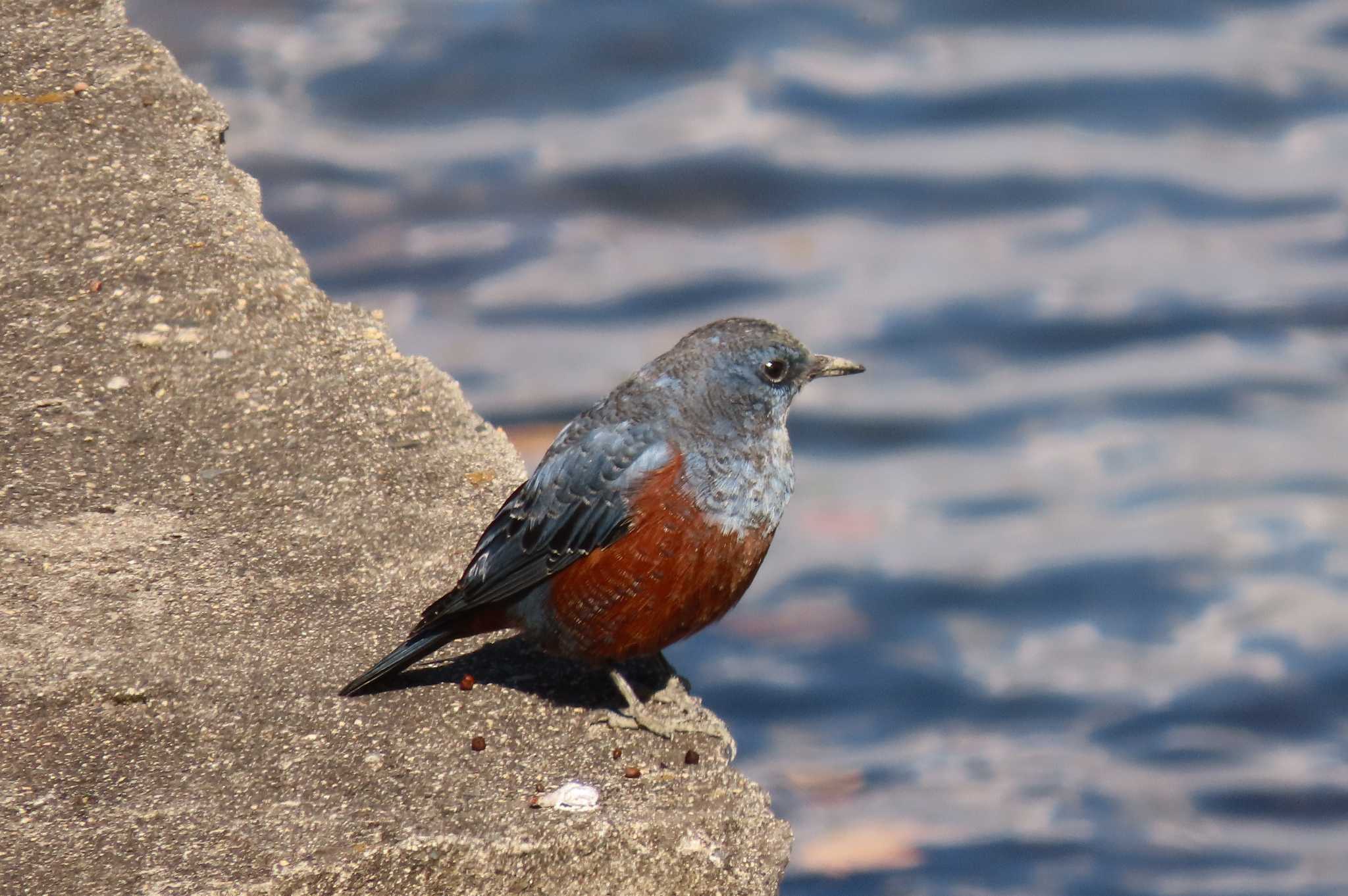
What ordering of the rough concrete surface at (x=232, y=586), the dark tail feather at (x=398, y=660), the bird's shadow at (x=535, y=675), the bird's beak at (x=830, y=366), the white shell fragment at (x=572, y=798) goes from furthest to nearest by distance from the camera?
the bird's beak at (x=830, y=366) → the bird's shadow at (x=535, y=675) → the dark tail feather at (x=398, y=660) → the white shell fragment at (x=572, y=798) → the rough concrete surface at (x=232, y=586)

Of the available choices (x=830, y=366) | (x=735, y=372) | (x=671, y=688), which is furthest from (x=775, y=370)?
(x=671, y=688)

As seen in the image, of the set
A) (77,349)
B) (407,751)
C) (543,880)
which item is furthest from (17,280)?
(543,880)

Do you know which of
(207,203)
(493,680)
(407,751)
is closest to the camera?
(407,751)

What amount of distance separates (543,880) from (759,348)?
139 centimetres

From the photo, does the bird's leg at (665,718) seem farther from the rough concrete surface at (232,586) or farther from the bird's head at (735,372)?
the bird's head at (735,372)

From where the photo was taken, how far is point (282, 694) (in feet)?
12.1

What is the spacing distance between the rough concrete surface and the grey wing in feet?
0.82

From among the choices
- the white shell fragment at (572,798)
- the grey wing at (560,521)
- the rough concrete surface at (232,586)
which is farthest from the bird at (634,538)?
the white shell fragment at (572,798)

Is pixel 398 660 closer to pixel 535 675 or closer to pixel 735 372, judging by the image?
pixel 535 675

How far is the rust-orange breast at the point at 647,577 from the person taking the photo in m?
3.79

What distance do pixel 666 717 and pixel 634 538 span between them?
0.41 meters

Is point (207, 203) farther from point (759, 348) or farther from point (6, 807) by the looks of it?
point (6, 807)

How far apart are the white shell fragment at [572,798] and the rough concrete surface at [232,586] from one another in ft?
0.09

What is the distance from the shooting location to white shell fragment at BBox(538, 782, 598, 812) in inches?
136
